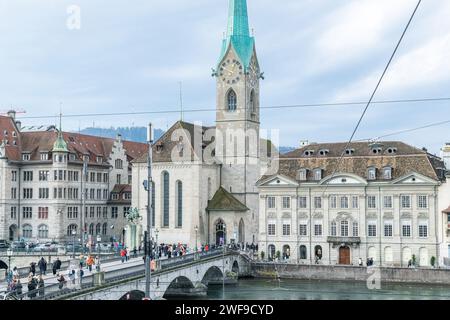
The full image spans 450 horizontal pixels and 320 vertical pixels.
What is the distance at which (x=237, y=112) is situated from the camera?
80.5 metres

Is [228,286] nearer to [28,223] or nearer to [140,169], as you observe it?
[140,169]

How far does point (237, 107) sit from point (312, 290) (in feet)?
100

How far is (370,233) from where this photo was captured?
66562 millimetres

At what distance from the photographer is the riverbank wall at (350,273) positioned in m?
59.3

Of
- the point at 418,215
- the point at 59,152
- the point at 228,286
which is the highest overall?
the point at 59,152

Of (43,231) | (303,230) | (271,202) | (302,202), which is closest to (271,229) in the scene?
(271,202)

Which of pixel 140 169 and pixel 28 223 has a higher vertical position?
pixel 140 169

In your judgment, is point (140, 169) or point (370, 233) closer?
point (370, 233)

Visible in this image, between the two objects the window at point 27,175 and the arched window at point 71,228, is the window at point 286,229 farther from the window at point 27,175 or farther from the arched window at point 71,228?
the window at point 27,175

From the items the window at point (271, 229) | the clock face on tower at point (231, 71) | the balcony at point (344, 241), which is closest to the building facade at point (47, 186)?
the clock face on tower at point (231, 71)

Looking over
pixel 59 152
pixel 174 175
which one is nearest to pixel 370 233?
pixel 174 175
